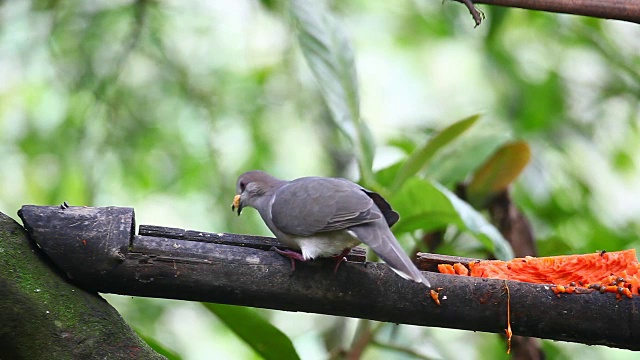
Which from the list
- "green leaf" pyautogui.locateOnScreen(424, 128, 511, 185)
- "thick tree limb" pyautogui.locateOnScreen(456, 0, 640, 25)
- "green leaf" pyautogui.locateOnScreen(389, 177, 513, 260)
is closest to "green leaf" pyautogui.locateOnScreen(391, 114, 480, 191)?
"green leaf" pyautogui.locateOnScreen(389, 177, 513, 260)

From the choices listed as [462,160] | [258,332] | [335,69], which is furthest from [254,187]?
[462,160]

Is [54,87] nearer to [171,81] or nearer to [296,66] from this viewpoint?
[171,81]

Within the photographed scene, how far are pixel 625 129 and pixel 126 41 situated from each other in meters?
4.33

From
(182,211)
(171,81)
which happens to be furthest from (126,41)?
(182,211)

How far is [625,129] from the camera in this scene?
24.1 ft

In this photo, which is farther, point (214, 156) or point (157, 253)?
point (214, 156)

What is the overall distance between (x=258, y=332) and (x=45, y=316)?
4.43ft

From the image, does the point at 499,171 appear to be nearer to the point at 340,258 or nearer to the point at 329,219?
the point at 329,219

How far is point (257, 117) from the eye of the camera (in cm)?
701

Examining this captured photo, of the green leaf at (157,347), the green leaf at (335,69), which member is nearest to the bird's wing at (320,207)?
the green leaf at (157,347)

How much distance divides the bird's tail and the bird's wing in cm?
3

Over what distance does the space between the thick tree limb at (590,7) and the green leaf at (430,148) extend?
4.06 ft

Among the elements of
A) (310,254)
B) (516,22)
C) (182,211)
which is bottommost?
(182,211)

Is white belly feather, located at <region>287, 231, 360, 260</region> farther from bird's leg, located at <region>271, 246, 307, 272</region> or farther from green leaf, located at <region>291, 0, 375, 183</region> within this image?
green leaf, located at <region>291, 0, 375, 183</region>
